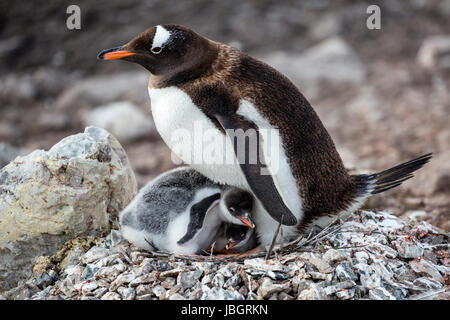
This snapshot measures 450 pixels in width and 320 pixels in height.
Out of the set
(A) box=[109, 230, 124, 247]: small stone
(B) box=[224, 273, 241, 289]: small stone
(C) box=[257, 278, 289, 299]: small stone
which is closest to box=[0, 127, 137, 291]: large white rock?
(A) box=[109, 230, 124, 247]: small stone

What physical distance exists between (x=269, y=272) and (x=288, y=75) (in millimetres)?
4862

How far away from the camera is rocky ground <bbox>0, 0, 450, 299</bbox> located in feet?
17.4

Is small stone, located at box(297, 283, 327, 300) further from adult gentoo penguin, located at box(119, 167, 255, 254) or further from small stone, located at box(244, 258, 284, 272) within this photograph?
adult gentoo penguin, located at box(119, 167, 255, 254)

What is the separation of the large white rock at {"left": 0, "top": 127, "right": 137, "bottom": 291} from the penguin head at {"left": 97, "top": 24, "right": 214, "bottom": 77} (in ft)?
1.74

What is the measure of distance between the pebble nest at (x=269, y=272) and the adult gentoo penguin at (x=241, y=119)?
197 millimetres

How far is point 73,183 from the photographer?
271 centimetres

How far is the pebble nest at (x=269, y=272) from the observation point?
2.30 meters

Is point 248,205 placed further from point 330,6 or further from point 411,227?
point 330,6

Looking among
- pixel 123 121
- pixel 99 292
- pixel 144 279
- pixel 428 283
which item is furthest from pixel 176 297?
pixel 123 121

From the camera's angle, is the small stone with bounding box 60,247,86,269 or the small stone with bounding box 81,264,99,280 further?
the small stone with bounding box 60,247,86,269

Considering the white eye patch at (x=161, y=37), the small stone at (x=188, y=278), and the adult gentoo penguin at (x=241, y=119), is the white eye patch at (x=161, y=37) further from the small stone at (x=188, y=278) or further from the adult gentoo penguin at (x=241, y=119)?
the small stone at (x=188, y=278)

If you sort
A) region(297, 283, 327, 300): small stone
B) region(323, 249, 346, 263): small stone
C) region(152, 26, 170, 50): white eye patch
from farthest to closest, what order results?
region(152, 26, 170, 50): white eye patch, region(323, 249, 346, 263): small stone, region(297, 283, 327, 300): small stone

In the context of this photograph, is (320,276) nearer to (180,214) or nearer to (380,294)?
(380,294)

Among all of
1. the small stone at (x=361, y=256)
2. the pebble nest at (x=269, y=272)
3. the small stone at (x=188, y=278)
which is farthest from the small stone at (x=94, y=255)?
the small stone at (x=361, y=256)
